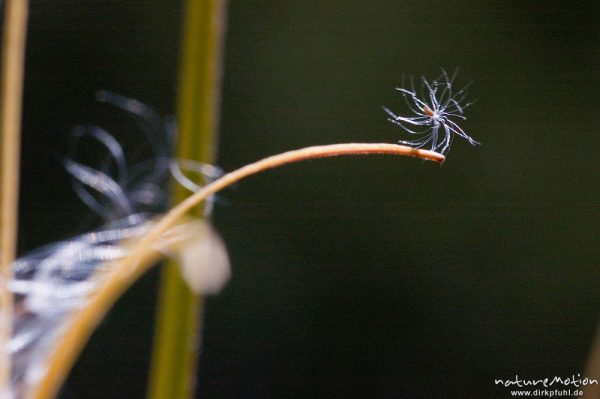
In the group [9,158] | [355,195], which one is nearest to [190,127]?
[9,158]

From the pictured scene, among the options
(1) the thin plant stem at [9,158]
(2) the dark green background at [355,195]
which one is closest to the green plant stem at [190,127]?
(1) the thin plant stem at [9,158]

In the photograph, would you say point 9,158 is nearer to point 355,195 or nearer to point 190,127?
point 190,127

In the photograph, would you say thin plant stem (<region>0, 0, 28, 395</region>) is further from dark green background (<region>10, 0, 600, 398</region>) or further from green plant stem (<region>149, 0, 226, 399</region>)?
dark green background (<region>10, 0, 600, 398</region>)

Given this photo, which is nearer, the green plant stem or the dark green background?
the green plant stem

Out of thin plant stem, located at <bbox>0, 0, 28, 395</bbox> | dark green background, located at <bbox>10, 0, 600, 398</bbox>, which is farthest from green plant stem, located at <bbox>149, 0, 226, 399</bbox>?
dark green background, located at <bbox>10, 0, 600, 398</bbox>

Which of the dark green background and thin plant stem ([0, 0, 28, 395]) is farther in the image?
the dark green background

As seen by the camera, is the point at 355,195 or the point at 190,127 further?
the point at 355,195
